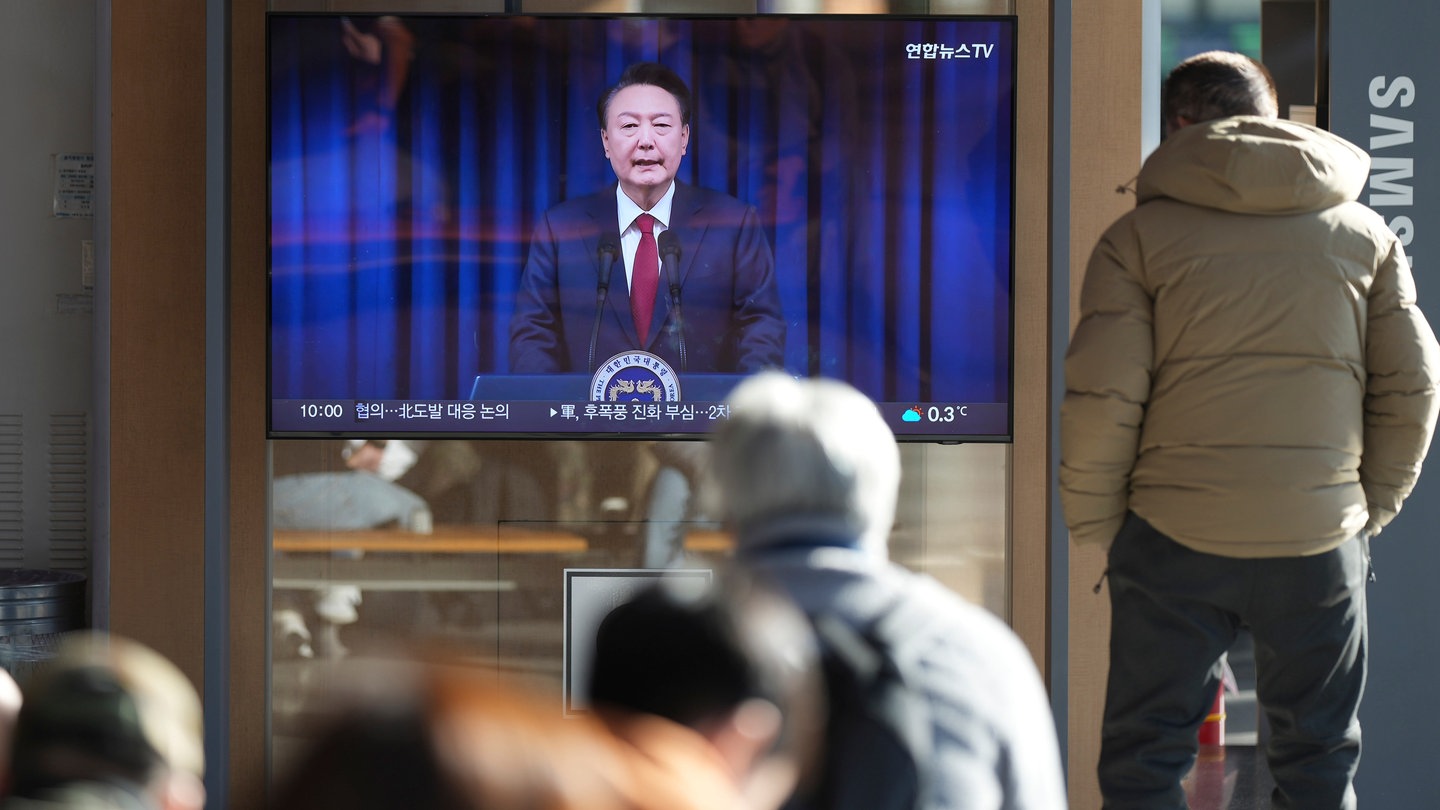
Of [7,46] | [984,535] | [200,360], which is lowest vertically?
[984,535]

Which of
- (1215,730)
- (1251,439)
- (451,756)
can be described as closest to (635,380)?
(1251,439)

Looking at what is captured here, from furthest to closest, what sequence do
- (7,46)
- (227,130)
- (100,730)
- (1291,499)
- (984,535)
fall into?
(7,46) < (984,535) < (227,130) < (1291,499) < (100,730)

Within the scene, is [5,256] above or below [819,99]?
below

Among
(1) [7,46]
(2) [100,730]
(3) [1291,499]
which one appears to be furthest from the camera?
(1) [7,46]

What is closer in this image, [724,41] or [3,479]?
[724,41]

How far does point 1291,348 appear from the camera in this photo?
278 centimetres

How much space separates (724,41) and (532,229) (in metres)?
0.73

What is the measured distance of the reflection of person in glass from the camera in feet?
13.1

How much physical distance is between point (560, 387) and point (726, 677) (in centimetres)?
277

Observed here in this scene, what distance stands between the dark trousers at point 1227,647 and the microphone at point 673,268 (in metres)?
1.55

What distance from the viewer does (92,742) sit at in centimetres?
107

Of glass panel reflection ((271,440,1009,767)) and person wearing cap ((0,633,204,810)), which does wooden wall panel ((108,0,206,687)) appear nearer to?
glass panel reflection ((271,440,1009,767))

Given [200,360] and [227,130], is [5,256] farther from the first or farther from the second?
[227,130]

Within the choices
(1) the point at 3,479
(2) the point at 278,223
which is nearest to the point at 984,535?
(2) the point at 278,223
